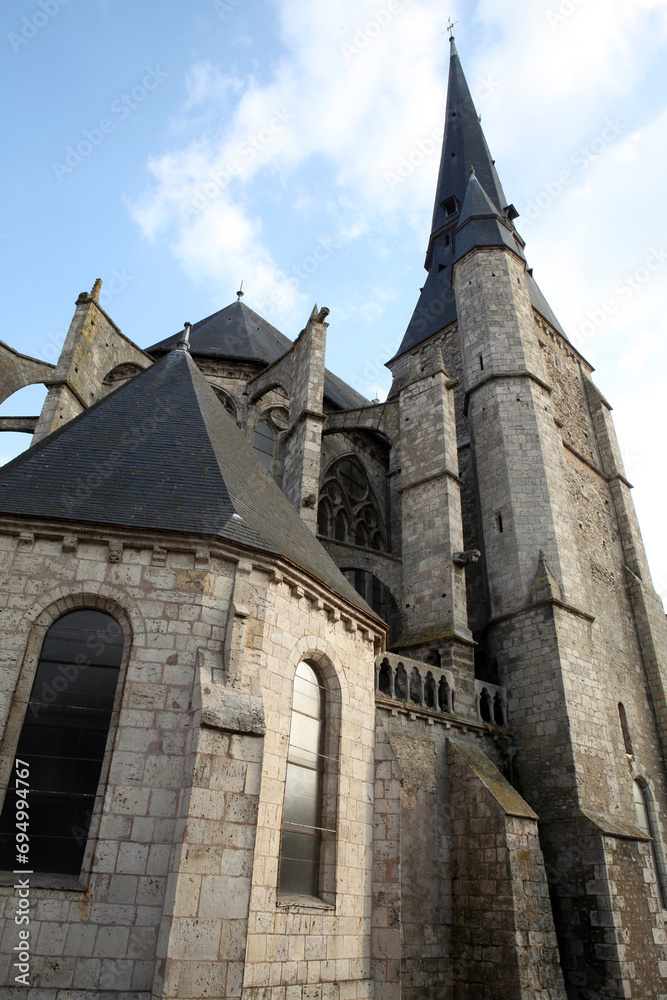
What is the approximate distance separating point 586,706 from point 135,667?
22.4 feet

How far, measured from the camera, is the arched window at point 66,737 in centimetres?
477

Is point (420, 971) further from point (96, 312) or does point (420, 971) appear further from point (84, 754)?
point (96, 312)

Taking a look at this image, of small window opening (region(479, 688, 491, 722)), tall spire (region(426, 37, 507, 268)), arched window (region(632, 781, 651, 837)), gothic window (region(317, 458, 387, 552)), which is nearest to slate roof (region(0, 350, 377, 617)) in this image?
small window opening (region(479, 688, 491, 722))

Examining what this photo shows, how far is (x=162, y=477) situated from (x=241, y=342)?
33.5 ft

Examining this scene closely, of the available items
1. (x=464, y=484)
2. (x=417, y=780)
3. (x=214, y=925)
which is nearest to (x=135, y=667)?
(x=214, y=925)

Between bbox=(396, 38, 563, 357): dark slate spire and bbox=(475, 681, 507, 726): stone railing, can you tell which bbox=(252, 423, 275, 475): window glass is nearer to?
bbox=(396, 38, 563, 357): dark slate spire

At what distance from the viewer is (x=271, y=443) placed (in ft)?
46.5

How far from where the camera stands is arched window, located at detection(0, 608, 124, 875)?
4.77 m

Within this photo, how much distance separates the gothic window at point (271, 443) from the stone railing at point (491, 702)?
582 cm

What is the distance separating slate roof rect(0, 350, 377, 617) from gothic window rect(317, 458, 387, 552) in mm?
5398

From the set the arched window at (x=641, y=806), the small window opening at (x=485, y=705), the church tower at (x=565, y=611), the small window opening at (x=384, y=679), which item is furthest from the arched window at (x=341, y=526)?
the arched window at (x=641, y=806)

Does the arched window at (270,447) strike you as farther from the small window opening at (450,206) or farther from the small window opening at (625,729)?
the small window opening at (450,206)

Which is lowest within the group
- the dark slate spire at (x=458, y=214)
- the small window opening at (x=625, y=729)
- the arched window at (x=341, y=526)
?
the small window opening at (x=625, y=729)

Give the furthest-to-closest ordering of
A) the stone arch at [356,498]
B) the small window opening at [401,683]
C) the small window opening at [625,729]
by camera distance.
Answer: the stone arch at [356,498], the small window opening at [625,729], the small window opening at [401,683]
